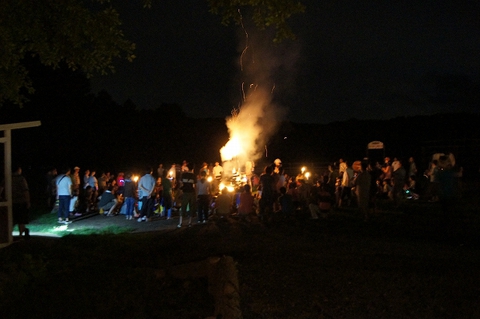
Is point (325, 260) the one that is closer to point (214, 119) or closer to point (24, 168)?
point (24, 168)

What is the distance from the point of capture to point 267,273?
25.7ft

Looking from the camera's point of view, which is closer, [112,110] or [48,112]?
[48,112]

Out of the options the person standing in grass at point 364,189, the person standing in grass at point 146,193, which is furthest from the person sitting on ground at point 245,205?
the person standing in grass at point 364,189

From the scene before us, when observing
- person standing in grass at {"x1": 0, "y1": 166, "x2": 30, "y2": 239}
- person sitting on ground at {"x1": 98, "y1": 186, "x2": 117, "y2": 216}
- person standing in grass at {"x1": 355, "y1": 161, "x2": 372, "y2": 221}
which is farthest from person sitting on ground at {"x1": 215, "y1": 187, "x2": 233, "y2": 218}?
person standing in grass at {"x1": 0, "y1": 166, "x2": 30, "y2": 239}

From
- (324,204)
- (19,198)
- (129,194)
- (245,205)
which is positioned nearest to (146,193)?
(129,194)

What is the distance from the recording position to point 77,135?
1430 inches

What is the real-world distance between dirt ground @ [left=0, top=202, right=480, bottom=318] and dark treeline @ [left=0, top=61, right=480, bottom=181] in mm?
18416

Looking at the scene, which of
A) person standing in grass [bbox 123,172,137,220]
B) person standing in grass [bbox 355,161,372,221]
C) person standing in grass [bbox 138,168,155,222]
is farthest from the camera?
person standing in grass [bbox 123,172,137,220]

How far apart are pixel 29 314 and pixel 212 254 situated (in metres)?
3.94

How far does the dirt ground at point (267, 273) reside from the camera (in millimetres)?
6367

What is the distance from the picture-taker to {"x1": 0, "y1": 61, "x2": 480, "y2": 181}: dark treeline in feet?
110

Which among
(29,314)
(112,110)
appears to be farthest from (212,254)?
(112,110)

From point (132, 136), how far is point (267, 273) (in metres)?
37.6

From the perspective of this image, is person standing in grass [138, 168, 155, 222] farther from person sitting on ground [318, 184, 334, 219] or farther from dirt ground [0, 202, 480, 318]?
person sitting on ground [318, 184, 334, 219]
